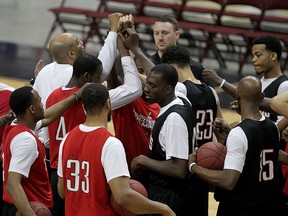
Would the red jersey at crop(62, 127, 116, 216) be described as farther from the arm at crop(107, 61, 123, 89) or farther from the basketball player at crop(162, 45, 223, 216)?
the arm at crop(107, 61, 123, 89)

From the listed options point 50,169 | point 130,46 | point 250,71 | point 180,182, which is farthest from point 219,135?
point 250,71

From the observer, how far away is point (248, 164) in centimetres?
501

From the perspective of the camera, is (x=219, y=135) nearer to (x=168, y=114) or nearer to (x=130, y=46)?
(x=168, y=114)

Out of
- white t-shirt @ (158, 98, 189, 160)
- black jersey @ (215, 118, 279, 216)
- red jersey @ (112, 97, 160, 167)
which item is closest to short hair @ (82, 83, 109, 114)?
white t-shirt @ (158, 98, 189, 160)

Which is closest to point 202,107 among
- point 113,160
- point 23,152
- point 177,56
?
point 177,56

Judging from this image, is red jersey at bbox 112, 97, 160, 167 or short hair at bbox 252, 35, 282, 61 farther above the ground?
short hair at bbox 252, 35, 282, 61

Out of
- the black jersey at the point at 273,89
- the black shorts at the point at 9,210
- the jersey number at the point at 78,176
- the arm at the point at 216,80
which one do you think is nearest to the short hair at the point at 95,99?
the jersey number at the point at 78,176

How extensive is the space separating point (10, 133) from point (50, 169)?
0.95 metres

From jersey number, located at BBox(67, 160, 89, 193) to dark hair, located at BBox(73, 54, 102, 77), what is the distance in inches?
42.5

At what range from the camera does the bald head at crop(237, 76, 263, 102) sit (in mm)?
5059

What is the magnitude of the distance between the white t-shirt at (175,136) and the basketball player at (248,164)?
8 centimetres

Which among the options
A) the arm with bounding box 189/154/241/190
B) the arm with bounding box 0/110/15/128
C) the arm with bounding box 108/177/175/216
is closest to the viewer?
the arm with bounding box 108/177/175/216

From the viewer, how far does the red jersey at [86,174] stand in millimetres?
4508

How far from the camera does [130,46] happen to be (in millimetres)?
5859
